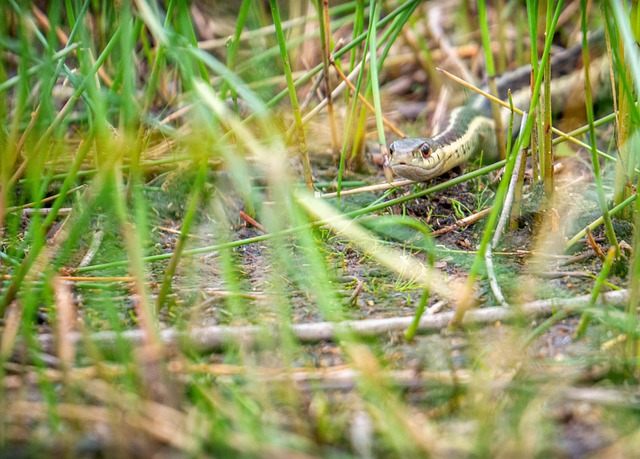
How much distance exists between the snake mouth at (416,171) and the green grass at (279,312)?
58mm

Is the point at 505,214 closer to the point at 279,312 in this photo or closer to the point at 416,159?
the point at 416,159

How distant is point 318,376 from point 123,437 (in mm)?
355

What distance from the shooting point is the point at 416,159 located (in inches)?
75.4

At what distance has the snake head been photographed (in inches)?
74.6

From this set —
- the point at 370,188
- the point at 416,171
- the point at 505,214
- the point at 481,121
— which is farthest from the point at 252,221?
the point at 481,121

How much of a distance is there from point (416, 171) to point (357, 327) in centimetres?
74

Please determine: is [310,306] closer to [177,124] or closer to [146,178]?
[146,178]

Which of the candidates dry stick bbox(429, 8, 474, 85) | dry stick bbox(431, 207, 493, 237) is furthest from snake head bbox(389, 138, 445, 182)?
dry stick bbox(429, 8, 474, 85)

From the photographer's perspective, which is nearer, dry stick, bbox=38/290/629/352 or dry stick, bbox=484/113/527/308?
dry stick, bbox=38/290/629/352

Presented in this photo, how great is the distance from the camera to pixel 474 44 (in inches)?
126

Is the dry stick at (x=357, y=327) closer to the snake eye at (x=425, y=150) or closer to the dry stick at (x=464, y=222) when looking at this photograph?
the dry stick at (x=464, y=222)

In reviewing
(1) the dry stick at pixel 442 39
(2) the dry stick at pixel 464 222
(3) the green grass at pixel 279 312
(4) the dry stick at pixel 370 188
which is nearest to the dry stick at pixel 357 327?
(3) the green grass at pixel 279 312

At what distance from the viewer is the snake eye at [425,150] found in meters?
1.93

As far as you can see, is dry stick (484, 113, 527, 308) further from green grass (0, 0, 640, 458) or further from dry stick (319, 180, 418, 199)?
dry stick (319, 180, 418, 199)
